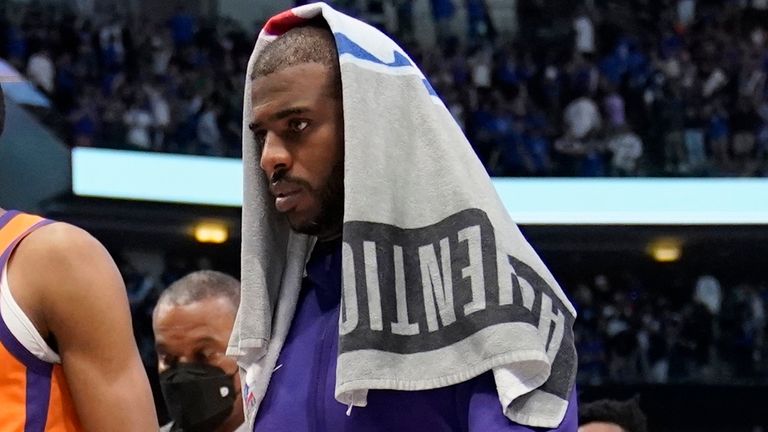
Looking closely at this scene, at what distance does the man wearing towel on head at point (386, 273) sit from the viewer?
3.77ft

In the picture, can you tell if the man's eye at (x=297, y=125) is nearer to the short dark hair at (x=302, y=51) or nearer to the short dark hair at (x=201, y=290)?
the short dark hair at (x=302, y=51)

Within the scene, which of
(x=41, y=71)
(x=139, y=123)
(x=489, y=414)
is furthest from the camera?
(x=139, y=123)

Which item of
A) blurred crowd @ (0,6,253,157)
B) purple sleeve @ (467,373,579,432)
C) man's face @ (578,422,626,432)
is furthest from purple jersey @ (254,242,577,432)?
blurred crowd @ (0,6,253,157)

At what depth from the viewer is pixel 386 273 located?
1.20m

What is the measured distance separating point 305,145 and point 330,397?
256 millimetres

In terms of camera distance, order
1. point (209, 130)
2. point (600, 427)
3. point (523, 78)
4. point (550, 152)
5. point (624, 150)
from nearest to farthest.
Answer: point (600, 427) → point (209, 130) → point (624, 150) → point (550, 152) → point (523, 78)

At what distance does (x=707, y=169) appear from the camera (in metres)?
10.3

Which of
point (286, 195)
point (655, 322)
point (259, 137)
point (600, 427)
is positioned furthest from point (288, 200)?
point (655, 322)

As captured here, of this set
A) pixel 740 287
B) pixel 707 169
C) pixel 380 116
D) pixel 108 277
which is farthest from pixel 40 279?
pixel 740 287

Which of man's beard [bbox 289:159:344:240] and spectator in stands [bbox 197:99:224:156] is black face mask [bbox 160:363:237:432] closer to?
man's beard [bbox 289:159:344:240]

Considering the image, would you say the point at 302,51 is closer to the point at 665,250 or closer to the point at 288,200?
the point at 288,200

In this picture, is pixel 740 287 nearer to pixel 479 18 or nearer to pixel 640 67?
pixel 640 67

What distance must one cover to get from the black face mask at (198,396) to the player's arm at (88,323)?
→ 1.05 meters

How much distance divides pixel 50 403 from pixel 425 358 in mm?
511
